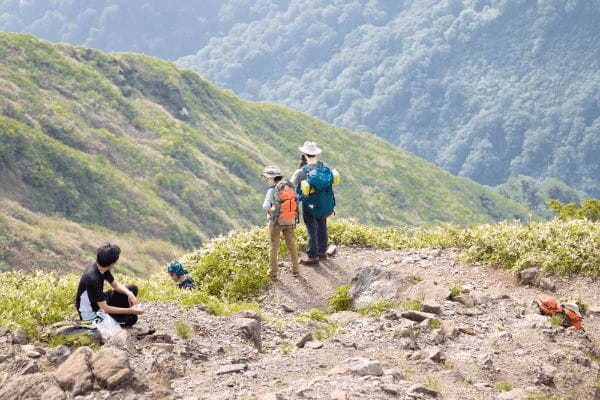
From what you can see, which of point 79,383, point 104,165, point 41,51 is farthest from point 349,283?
point 41,51

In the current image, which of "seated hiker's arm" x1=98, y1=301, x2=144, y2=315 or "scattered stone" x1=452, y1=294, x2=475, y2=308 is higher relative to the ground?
"seated hiker's arm" x1=98, y1=301, x2=144, y2=315

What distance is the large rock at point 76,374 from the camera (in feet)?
22.2

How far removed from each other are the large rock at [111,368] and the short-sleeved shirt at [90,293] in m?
1.45

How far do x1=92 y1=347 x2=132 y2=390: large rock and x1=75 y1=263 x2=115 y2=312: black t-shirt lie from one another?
56.8 inches

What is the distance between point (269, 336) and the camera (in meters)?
9.73

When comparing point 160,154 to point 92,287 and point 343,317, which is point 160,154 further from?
point 92,287

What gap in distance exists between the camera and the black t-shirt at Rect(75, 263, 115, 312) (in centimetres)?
847

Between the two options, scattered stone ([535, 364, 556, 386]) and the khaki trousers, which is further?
the khaki trousers

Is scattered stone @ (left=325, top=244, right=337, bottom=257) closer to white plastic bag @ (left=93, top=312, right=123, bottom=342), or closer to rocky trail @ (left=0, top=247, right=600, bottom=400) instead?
rocky trail @ (left=0, top=247, right=600, bottom=400)

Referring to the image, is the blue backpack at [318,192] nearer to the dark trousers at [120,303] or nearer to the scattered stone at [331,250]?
the scattered stone at [331,250]

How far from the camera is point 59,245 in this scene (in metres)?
32.4

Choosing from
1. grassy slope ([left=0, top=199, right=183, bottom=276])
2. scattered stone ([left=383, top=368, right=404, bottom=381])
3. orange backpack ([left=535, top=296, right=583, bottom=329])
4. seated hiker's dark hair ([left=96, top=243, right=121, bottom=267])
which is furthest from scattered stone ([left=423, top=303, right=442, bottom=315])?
grassy slope ([left=0, top=199, right=183, bottom=276])

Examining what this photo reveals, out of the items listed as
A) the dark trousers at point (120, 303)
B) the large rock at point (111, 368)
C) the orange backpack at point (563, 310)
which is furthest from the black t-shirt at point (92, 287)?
the orange backpack at point (563, 310)

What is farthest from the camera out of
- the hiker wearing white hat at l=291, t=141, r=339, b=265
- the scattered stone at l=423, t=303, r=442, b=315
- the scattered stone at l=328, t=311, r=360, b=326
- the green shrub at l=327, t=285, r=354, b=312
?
the hiker wearing white hat at l=291, t=141, r=339, b=265
